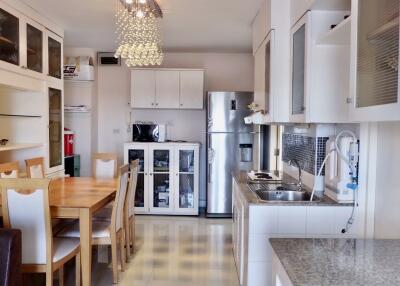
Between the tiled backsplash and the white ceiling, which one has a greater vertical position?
the white ceiling

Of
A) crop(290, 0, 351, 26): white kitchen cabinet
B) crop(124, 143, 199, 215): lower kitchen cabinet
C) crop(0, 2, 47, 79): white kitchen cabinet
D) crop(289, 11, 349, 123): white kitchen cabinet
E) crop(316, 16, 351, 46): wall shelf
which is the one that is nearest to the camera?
crop(316, 16, 351, 46): wall shelf

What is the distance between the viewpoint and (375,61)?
1.38 meters

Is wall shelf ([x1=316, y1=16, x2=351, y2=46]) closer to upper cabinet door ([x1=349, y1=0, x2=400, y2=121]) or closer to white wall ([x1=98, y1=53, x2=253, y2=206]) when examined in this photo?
upper cabinet door ([x1=349, y1=0, x2=400, y2=121])

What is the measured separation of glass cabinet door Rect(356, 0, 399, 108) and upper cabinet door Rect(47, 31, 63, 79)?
3.73 m

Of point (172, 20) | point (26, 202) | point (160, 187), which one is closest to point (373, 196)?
point (26, 202)

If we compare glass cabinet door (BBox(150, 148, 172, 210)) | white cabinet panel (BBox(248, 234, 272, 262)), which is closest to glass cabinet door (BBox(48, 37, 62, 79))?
glass cabinet door (BBox(150, 148, 172, 210))

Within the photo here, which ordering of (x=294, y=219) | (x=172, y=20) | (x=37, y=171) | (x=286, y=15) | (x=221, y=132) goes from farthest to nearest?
(x=221, y=132) → (x=172, y=20) → (x=37, y=171) → (x=286, y=15) → (x=294, y=219)

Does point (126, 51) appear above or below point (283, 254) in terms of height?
above

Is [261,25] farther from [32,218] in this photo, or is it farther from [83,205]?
[32,218]

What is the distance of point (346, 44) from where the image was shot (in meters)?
2.36

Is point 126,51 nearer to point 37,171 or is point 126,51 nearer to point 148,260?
point 37,171

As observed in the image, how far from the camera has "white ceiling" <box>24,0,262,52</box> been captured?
366cm

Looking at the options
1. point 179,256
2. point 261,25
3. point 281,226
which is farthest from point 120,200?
point 261,25

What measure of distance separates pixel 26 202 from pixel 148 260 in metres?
1.60
